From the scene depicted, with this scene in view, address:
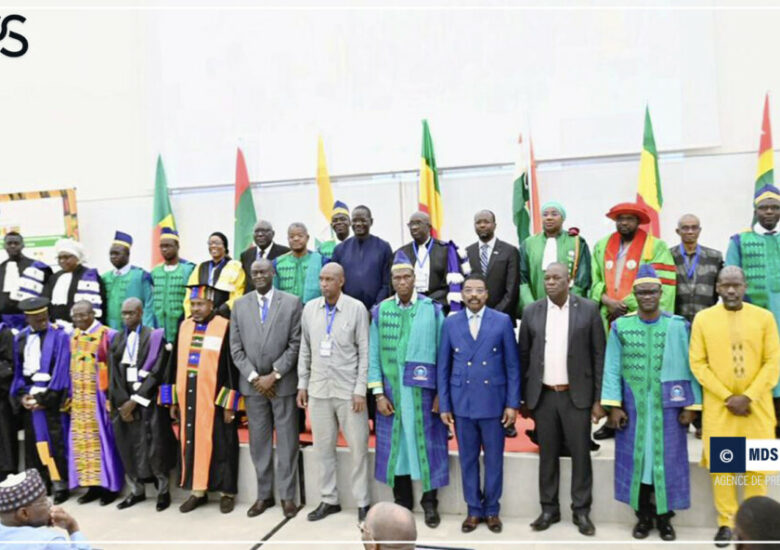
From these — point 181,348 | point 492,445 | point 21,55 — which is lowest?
point 492,445

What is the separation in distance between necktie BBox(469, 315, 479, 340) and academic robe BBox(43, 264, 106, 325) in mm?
3630

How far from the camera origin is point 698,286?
4629 mm

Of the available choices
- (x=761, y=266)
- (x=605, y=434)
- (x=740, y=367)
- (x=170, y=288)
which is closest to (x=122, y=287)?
(x=170, y=288)

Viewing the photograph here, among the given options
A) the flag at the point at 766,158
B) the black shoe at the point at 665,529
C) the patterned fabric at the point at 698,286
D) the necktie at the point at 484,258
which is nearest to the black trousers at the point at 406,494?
the black shoe at the point at 665,529

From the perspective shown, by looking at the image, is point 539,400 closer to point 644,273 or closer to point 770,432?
point 644,273

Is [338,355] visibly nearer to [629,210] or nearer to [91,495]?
[629,210]

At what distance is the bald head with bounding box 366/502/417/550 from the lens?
192cm

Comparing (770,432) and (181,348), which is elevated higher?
(181,348)

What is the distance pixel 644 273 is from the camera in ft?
12.7

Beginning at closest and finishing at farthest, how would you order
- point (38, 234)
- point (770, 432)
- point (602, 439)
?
point (770, 432) → point (602, 439) → point (38, 234)

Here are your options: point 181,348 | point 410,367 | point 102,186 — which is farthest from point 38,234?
point 410,367

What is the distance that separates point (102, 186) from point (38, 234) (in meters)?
0.99

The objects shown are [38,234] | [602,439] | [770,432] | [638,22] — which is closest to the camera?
[770,432]

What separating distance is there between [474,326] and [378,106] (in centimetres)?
404
